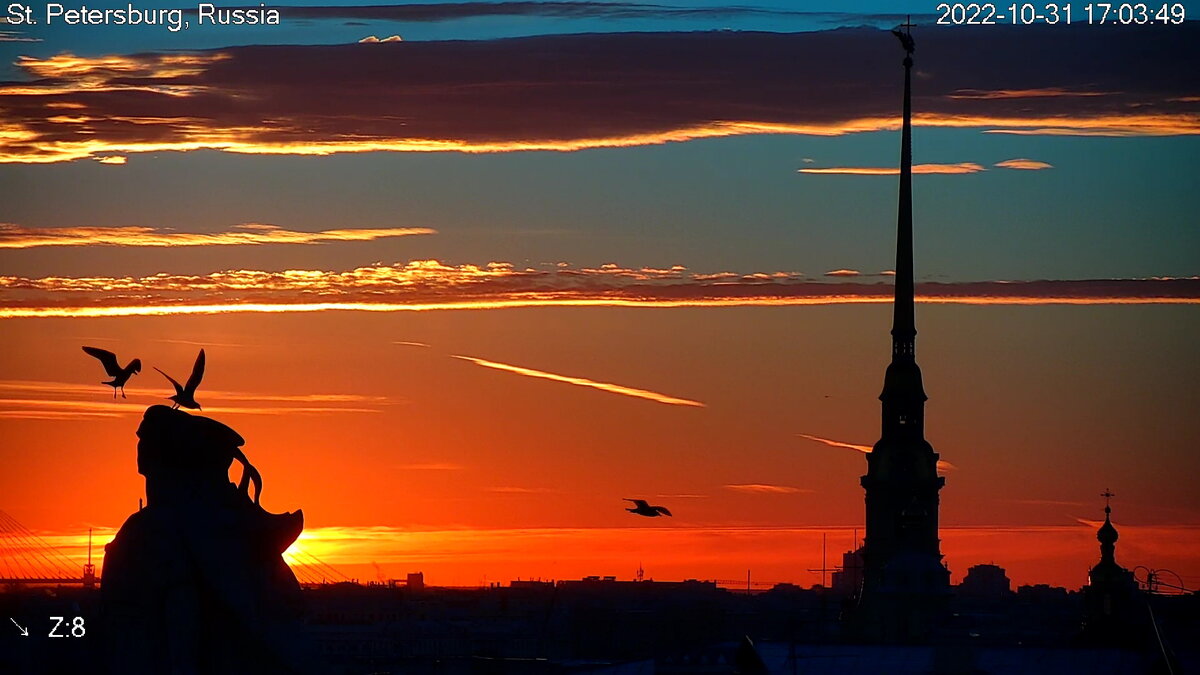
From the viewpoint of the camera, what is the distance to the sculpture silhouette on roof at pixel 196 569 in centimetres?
4750

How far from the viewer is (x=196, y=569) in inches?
1889

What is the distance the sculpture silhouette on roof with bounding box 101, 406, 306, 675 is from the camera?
47.5 m

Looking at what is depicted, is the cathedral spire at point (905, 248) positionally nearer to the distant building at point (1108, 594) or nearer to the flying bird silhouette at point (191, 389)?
the distant building at point (1108, 594)

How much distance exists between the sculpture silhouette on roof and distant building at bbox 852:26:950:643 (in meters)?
65.2

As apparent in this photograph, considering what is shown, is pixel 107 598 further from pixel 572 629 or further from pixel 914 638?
pixel 572 629

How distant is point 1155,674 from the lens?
262 feet

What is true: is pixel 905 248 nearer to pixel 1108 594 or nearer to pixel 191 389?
pixel 1108 594

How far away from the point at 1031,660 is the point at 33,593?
47.6 meters

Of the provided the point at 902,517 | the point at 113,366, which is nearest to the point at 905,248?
the point at 902,517

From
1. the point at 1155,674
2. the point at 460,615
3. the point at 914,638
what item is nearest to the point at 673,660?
the point at 914,638

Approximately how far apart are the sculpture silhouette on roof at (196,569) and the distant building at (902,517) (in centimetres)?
6523

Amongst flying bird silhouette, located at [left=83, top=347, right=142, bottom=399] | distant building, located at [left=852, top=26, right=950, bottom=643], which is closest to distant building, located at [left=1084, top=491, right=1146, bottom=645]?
distant building, located at [left=852, top=26, right=950, bottom=643]

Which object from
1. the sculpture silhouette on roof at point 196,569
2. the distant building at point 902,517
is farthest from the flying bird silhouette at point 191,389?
the distant building at point 902,517

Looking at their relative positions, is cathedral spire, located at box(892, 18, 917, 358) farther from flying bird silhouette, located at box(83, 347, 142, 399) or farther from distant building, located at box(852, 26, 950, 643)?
flying bird silhouette, located at box(83, 347, 142, 399)
